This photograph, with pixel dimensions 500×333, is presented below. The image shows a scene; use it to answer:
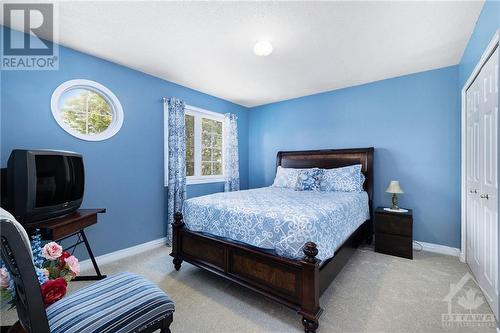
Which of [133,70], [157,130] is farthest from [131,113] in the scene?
[133,70]

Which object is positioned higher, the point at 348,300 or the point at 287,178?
the point at 287,178

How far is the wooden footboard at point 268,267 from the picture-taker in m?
1.57

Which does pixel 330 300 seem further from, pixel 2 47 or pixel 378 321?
pixel 2 47

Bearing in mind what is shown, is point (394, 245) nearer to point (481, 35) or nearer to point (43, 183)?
point (481, 35)

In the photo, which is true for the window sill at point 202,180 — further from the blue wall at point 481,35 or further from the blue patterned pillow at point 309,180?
the blue wall at point 481,35

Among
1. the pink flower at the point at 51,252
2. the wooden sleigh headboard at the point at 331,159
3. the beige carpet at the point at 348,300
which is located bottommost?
the beige carpet at the point at 348,300

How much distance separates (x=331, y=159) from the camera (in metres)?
3.75

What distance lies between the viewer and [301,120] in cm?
429

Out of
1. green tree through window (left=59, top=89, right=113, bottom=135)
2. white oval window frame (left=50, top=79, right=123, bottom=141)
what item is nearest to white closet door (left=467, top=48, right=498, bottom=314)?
white oval window frame (left=50, top=79, right=123, bottom=141)

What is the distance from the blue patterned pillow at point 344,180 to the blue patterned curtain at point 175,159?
2.28 meters

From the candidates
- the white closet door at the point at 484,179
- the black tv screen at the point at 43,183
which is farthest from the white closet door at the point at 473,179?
the black tv screen at the point at 43,183

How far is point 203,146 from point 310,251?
3.08 meters

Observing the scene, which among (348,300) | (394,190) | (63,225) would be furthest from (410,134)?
(63,225)

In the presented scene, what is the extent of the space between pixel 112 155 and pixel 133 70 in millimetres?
1262
